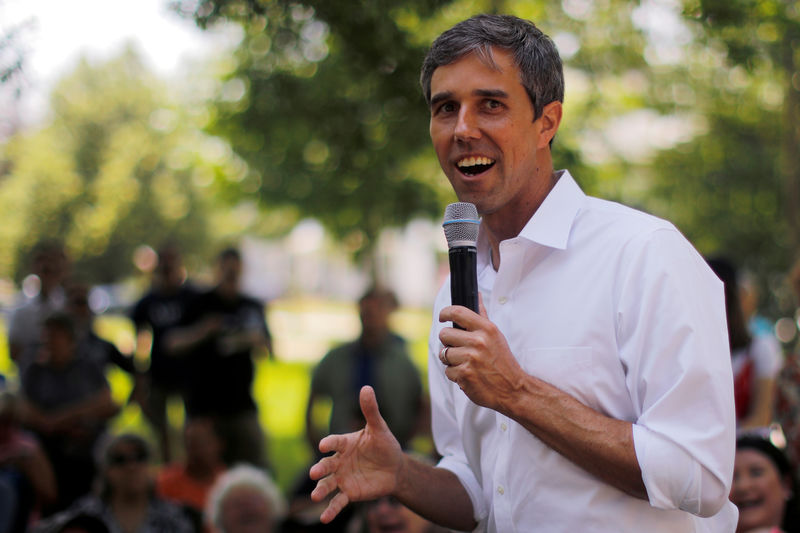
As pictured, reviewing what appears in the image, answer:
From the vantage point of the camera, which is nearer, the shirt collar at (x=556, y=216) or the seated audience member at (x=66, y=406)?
the shirt collar at (x=556, y=216)

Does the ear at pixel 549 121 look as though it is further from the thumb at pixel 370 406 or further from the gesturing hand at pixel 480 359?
the thumb at pixel 370 406

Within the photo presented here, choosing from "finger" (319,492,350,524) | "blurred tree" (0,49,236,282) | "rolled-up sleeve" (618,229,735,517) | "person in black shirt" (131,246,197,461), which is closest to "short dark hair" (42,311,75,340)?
"person in black shirt" (131,246,197,461)

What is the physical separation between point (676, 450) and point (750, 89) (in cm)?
992

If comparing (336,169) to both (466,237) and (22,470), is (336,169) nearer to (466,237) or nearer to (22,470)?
(22,470)

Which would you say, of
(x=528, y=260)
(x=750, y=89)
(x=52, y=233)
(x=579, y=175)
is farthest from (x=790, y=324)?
(x=52, y=233)

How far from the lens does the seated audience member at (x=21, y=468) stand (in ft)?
15.0

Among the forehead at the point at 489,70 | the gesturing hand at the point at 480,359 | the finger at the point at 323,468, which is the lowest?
the finger at the point at 323,468

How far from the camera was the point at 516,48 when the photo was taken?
5.73 ft

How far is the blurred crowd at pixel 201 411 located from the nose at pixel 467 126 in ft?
7.67

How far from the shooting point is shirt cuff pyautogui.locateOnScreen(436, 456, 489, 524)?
77.2 inches

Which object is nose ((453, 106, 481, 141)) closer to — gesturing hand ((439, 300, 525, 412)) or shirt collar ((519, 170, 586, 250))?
shirt collar ((519, 170, 586, 250))

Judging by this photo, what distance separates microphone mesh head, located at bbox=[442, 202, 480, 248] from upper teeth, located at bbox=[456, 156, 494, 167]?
0.46 ft

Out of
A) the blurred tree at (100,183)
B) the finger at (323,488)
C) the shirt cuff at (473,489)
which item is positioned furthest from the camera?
the blurred tree at (100,183)

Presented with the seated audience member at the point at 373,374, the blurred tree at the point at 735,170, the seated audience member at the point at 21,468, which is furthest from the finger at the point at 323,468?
the blurred tree at the point at 735,170
